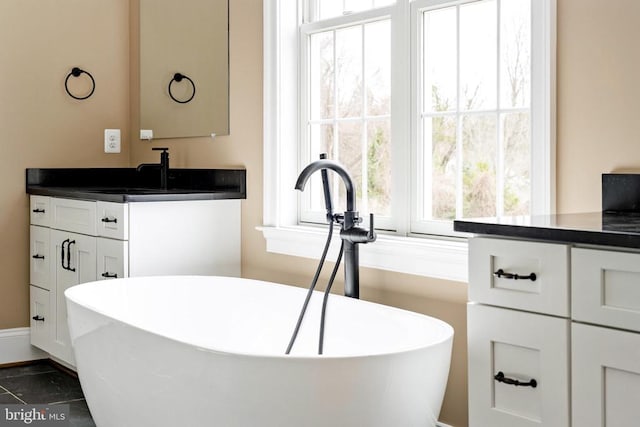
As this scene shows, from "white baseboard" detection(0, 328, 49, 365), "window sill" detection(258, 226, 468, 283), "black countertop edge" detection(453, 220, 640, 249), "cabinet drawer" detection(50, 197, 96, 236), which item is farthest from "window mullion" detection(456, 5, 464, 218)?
"white baseboard" detection(0, 328, 49, 365)

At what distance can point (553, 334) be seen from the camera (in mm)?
1740

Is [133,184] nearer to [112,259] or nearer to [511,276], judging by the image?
[112,259]

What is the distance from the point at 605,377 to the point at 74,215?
280cm

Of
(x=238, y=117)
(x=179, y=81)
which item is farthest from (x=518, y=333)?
(x=179, y=81)

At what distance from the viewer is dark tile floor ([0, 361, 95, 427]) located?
3.49 meters

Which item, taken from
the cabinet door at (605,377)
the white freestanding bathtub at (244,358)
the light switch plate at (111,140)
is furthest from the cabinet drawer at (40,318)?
the cabinet door at (605,377)

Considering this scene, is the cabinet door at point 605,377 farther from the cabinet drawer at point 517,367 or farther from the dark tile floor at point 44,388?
the dark tile floor at point 44,388

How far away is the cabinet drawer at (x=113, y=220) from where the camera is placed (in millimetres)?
3436

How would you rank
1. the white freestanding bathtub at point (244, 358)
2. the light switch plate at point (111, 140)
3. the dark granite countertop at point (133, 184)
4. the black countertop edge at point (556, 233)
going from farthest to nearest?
the light switch plate at point (111, 140) → the dark granite countertop at point (133, 184) → the white freestanding bathtub at point (244, 358) → the black countertop edge at point (556, 233)

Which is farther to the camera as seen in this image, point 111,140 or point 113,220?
point 111,140

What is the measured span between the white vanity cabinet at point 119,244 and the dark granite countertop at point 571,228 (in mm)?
1910

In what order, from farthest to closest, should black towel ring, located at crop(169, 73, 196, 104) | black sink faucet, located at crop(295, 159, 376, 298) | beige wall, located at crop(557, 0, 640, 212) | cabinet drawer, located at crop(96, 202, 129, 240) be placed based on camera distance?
1. black towel ring, located at crop(169, 73, 196, 104)
2. cabinet drawer, located at crop(96, 202, 129, 240)
3. black sink faucet, located at crop(295, 159, 376, 298)
4. beige wall, located at crop(557, 0, 640, 212)

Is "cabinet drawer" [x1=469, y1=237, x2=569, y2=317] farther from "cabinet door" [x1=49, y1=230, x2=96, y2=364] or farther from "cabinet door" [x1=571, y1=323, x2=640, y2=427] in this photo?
"cabinet door" [x1=49, y1=230, x2=96, y2=364]

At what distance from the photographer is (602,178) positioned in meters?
2.27
